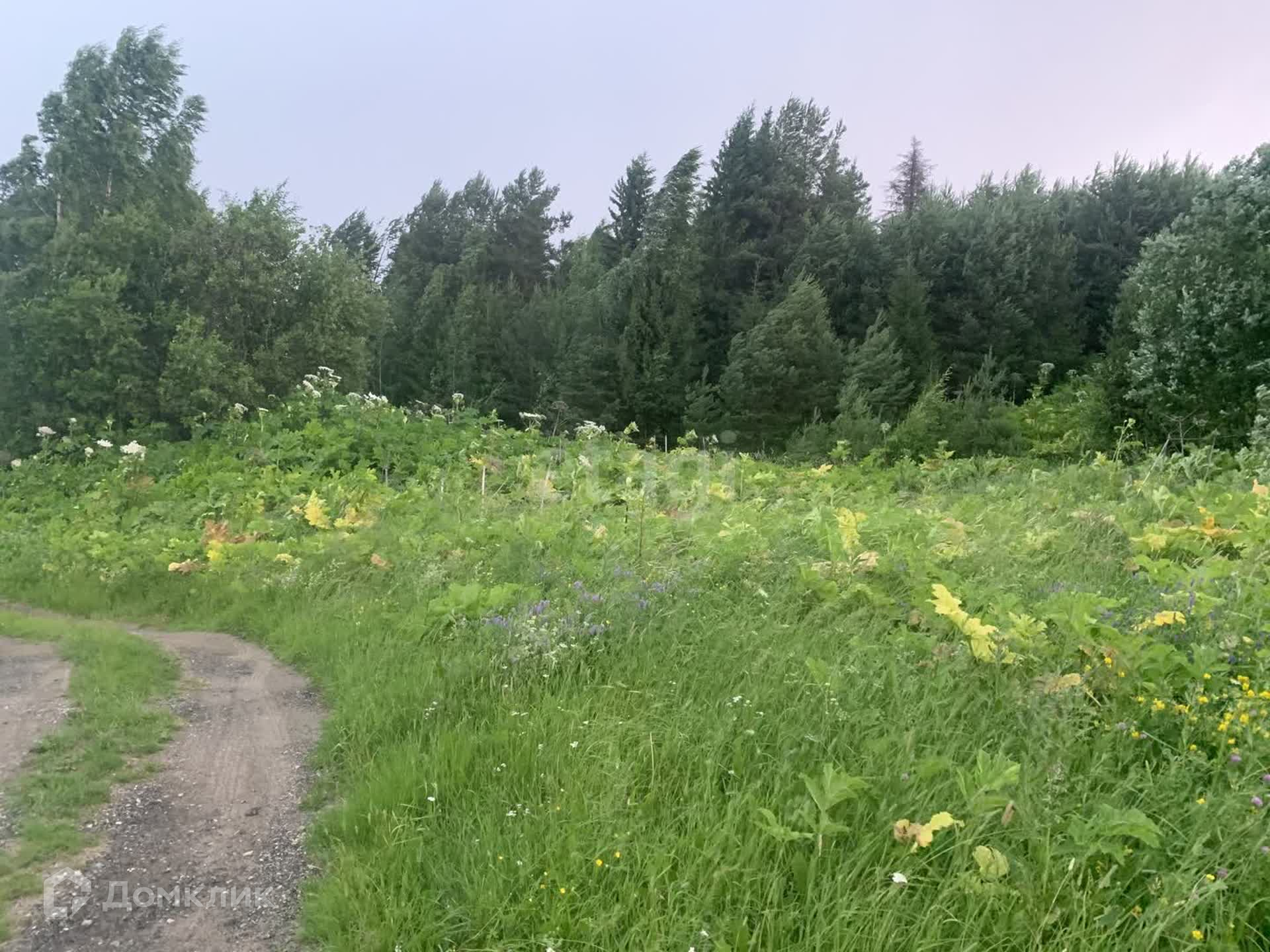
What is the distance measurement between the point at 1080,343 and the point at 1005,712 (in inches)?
1140

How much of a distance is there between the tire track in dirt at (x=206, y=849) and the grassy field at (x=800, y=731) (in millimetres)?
169

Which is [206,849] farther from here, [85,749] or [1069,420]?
[1069,420]

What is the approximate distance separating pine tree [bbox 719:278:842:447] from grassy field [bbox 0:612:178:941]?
18.1 meters

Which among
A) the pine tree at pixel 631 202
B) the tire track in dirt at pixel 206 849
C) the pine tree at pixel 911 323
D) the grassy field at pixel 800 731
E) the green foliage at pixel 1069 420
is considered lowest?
the tire track in dirt at pixel 206 849

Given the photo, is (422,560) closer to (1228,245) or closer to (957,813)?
(957,813)

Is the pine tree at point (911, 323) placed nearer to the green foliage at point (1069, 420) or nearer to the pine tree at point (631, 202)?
the green foliage at point (1069, 420)

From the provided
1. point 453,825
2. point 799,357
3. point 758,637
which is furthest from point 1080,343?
point 453,825

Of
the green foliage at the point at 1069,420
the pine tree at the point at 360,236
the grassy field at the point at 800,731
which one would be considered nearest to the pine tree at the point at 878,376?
the green foliage at the point at 1069,420

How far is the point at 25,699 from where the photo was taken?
4629 mm

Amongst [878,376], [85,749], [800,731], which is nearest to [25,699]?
[85,749]

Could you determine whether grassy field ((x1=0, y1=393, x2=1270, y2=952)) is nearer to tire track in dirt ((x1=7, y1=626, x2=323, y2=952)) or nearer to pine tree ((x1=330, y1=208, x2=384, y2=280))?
tire track in dirt ((x1=7, y1=626, x2=323, y2=952))

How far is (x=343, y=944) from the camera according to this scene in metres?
2.36

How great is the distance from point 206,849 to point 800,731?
2283 millimetres

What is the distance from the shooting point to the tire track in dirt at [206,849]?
248 centimetres
